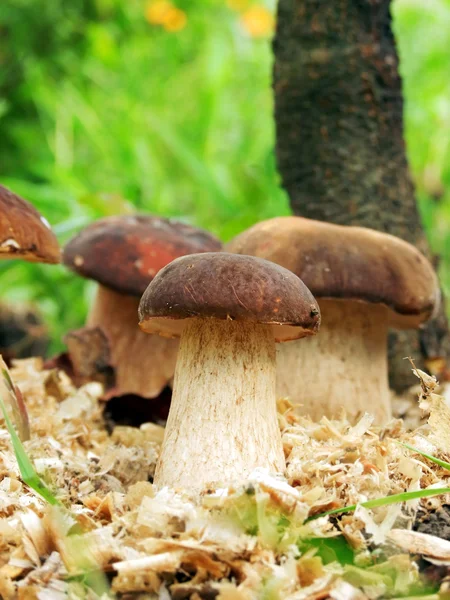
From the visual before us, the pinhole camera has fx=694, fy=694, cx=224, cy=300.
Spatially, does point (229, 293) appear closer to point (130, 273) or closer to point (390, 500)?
point (390, 500)

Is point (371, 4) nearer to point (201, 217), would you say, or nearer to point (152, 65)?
point (201, 217)

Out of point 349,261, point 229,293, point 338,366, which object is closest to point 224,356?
point 229,293

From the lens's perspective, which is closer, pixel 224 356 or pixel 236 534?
pixel 236 534

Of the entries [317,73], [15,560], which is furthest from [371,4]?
[15,560]

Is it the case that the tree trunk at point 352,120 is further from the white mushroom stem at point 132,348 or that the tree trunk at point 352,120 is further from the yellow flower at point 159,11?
the yellow flower at point 159,11

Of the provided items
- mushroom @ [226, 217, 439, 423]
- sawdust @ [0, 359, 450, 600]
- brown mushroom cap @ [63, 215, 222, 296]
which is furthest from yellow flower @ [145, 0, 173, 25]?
sawdust @ [0, 359, 450, 600]

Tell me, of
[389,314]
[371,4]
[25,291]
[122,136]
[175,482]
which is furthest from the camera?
[25,291]

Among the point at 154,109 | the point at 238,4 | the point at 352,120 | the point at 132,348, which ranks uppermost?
the point at 238,4
